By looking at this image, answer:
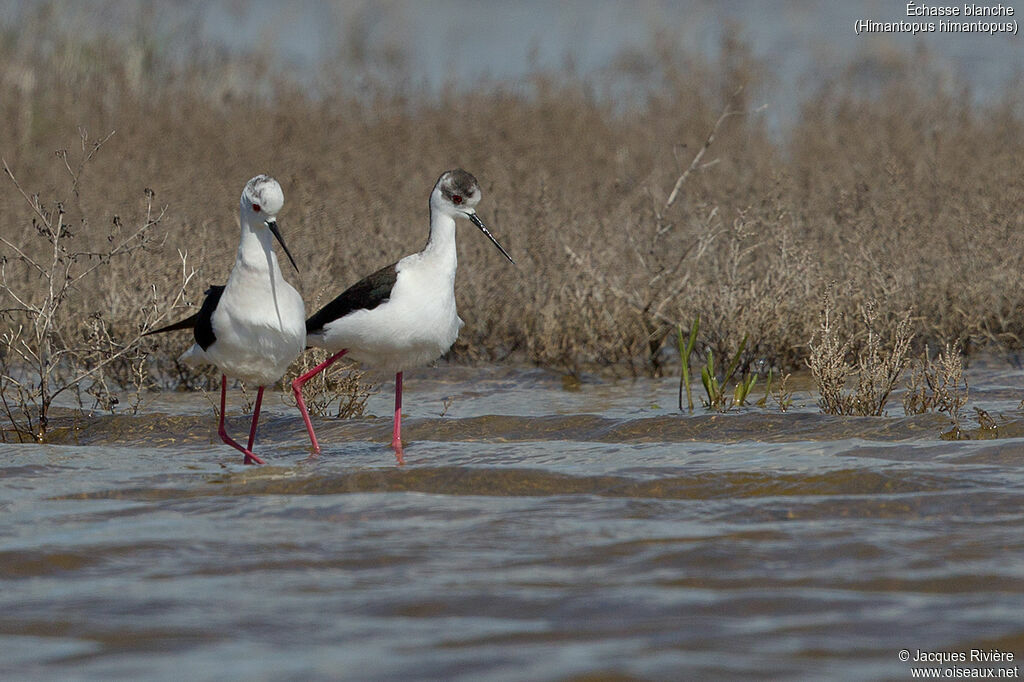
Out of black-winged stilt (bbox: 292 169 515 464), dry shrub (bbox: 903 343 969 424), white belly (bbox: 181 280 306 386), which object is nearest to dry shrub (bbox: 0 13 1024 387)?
dry shrub (bbox: 903 343 969 424)

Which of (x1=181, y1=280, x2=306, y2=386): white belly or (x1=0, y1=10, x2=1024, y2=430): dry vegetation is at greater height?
(x1=0, y1=10, x2=1024, y2=430): dry vegetation

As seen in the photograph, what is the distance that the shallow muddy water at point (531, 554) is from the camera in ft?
9.82

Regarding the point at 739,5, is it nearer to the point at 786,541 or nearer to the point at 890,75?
the point at 890,75

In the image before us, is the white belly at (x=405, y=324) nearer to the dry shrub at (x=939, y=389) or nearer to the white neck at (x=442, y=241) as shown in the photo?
the white neck at (x=442, y=241)

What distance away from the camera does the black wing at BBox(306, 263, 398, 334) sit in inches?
215

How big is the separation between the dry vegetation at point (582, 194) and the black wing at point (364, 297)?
3.83 feet

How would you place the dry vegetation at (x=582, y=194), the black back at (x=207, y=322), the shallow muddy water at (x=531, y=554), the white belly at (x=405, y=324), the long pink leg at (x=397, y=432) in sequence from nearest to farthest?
the shallow muddy water at (x=531, y=554) < the black back at (x=207, y=322) < the white belly at (x=405, y=324) < the long pink leg at (x=397, y=432) < the dry vegetation at (x=582, y=194)

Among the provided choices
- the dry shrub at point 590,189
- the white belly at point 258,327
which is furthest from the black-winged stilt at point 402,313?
the dry shrub at point 590,189

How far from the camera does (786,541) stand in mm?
3840

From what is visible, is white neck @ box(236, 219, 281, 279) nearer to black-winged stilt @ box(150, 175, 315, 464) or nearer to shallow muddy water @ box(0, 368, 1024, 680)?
black-winged stilt @ box(150, 175, 315, 464)

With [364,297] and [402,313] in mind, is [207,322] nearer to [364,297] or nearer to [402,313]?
[364,297]

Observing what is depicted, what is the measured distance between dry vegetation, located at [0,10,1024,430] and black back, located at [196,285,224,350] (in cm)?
119

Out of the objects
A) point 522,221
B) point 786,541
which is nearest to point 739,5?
point 522,221

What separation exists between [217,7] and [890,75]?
8.58 metres
